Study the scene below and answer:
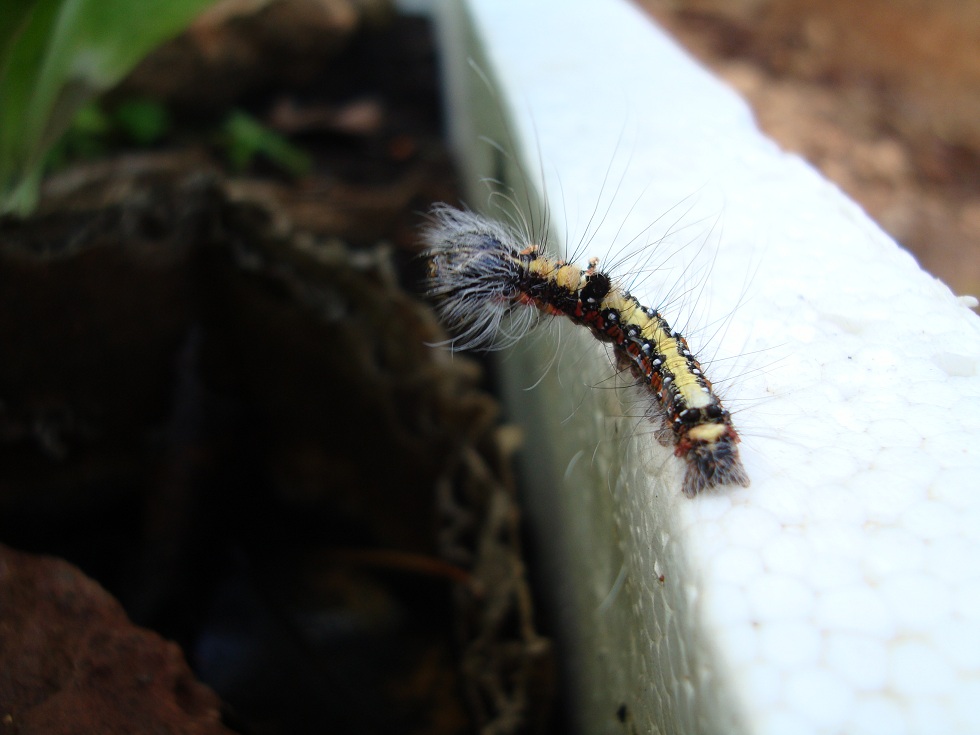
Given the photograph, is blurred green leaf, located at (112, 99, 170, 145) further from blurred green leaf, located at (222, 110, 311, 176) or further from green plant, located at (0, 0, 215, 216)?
green plant, located at (0, 0, 215, 216)

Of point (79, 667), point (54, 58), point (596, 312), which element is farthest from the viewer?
point (54, 58)

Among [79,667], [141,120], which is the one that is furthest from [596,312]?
[141,120]

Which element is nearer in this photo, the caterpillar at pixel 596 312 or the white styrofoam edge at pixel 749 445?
the white styrofoam edge at pixel 749 445

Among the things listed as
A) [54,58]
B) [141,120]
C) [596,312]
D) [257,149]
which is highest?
[257,149]

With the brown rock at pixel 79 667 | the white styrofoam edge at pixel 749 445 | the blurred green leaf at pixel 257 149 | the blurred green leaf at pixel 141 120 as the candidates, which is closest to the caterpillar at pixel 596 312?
the white styrofoam edge at pixel 749 445

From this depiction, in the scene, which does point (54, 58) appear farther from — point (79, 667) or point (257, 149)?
point (257, 149)

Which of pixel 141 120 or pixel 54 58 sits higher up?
pixel 141 120

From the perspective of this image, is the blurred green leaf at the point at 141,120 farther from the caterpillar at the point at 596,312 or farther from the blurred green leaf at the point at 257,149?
the caterpillar at the point at 596,312
